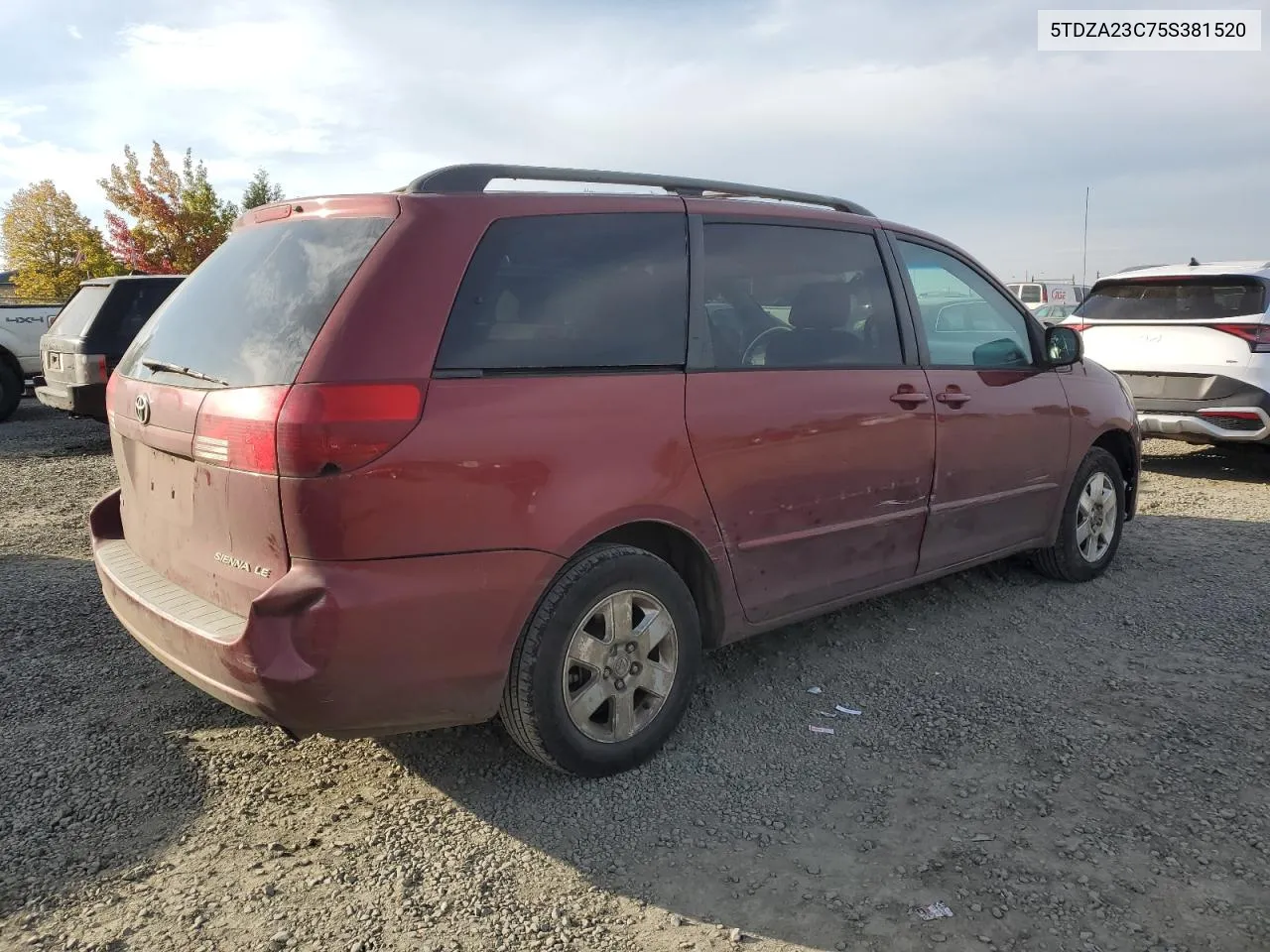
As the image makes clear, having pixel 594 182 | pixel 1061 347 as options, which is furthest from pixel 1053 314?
pixel 594 182

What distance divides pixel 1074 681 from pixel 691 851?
6.56 feet

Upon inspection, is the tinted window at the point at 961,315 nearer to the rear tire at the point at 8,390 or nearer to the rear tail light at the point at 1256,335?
the rear tail light at the point at 1256,335

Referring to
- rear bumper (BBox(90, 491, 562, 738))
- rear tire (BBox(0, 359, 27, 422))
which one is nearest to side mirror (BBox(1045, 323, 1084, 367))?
rear bumper (BBox(90, 491, 562, 738))

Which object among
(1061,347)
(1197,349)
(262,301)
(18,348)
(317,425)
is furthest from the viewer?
(18,348)

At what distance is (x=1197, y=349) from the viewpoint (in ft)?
25.7

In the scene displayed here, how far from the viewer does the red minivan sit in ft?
8.50

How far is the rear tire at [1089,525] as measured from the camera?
16.8ft

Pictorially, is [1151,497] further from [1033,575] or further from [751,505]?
[751,505]

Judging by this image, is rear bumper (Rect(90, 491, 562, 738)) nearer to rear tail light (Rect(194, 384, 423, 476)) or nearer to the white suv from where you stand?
rear tail light (Rect(194, 384, 423, 476))

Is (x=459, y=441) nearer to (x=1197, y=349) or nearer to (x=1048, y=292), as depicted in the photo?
(x=1197, y=349)

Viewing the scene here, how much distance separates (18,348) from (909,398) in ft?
41.1

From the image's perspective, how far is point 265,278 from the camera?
297cm

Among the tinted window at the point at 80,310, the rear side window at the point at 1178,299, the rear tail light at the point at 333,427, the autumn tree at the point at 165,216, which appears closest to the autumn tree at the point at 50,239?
the autumn tree at the point at 165,216

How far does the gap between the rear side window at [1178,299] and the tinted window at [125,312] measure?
8.75m
